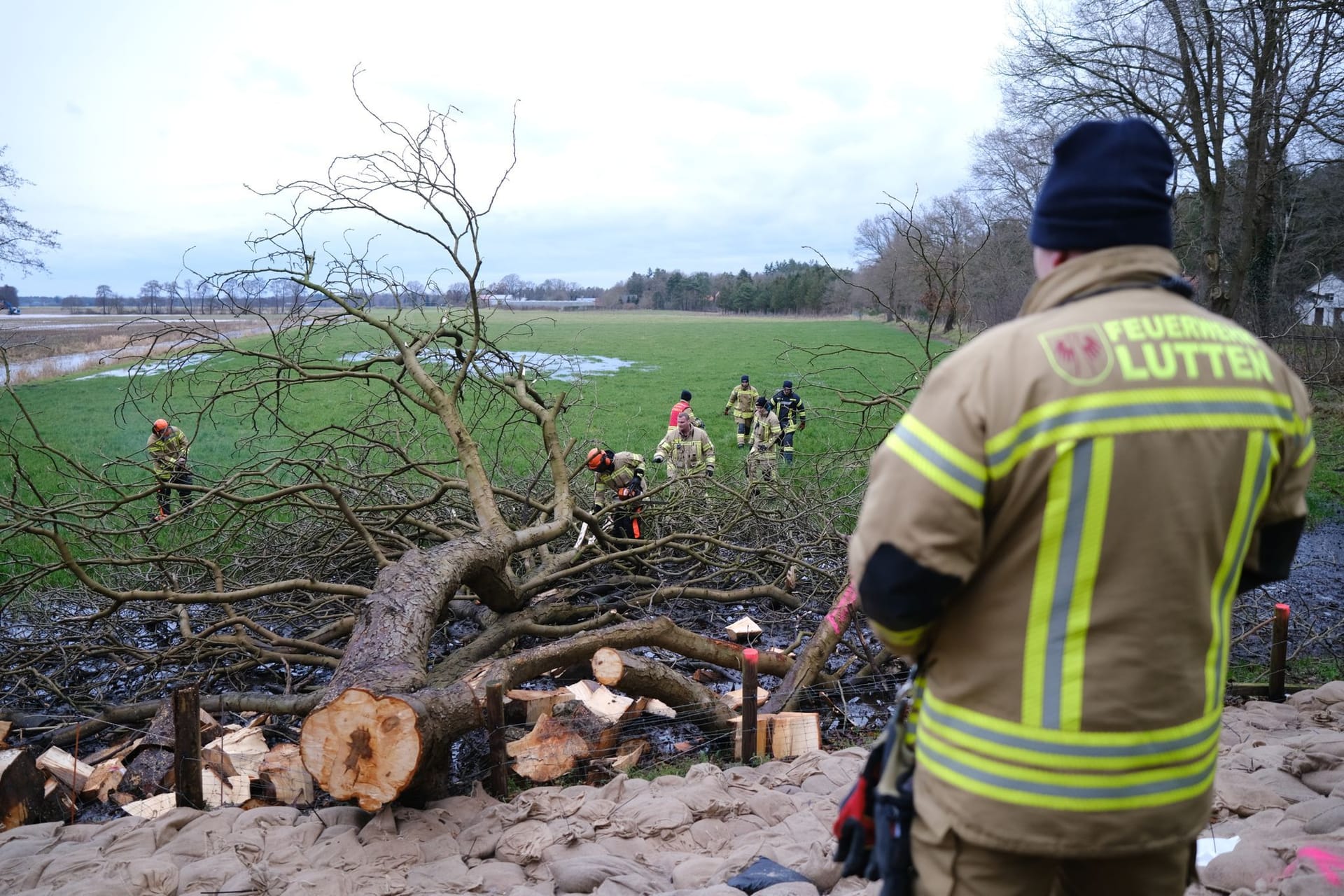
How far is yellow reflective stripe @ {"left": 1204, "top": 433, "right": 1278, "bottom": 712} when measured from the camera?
1.42 metres

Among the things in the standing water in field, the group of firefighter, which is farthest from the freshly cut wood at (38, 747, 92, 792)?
the group of firefighter

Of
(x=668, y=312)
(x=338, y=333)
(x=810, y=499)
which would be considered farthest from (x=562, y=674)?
(x=668, y=312)

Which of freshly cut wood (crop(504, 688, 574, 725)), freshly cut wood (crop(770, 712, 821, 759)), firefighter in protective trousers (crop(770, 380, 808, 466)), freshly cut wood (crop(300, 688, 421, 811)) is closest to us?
freshly cut wood (crop(300, 688, 421, 811))

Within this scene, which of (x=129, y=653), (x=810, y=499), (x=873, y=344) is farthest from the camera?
(x=873, y=344)

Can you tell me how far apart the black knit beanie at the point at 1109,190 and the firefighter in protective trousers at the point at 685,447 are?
29.3ft

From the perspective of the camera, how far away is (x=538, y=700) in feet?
15.5

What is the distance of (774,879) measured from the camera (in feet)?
9.51

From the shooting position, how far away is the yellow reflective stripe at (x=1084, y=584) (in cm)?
133

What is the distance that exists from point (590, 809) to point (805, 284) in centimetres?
5468

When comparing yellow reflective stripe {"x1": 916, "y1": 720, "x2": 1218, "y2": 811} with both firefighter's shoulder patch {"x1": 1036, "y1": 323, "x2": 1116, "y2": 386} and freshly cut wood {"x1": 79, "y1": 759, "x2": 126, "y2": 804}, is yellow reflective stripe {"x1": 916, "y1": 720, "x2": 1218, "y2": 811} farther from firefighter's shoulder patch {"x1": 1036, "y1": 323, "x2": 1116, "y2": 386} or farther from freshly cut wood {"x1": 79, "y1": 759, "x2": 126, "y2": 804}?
freshly cut wood {"x1": 79, "y1": 759, "x2": 126, "y2": 804}

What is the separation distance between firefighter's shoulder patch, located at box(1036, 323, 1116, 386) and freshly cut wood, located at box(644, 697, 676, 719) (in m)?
4.03

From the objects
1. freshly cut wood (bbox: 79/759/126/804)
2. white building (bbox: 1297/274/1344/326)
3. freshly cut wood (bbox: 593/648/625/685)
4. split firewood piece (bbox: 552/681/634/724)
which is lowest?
freshly cut wood (bbox: 79/759/126/804)

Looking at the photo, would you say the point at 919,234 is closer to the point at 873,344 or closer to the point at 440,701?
the point at 440,701

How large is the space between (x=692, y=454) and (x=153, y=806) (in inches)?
297
